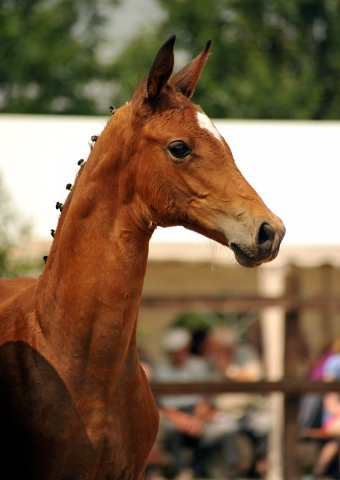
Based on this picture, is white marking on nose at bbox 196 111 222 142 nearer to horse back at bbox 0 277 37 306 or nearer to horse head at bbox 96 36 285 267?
horse head at bbox 96 36 285 267

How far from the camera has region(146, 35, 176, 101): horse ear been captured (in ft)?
7.87

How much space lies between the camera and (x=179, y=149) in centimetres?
241

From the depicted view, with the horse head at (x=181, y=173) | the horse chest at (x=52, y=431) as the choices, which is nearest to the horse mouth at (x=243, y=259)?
the horse head at (x=181, y=173)

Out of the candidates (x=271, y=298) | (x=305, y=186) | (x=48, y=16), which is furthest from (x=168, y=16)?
(x=271, y=298)

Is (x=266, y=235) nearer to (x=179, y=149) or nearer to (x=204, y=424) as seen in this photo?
(x=179, y=149)

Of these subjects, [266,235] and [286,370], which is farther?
[286,370]

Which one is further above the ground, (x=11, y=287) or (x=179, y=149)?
(x=179, y=149)

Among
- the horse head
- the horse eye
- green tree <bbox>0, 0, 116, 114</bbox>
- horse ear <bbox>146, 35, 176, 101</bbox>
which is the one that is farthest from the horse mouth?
green tree <bbox>0, 0, 116, 114</bbox>

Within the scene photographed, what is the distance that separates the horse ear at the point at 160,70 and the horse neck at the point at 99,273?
26 centimetres

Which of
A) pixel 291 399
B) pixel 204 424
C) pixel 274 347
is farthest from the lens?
pixel 274 347

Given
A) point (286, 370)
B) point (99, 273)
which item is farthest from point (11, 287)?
point (286, 370)

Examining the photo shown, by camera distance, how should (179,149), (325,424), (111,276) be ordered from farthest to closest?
(325,424) → (111,276) → (179,149)

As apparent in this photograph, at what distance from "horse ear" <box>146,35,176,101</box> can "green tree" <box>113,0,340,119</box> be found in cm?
1914

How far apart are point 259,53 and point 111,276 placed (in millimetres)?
21725
